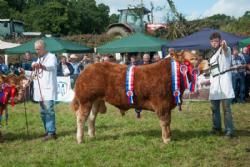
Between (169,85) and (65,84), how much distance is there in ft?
28.8

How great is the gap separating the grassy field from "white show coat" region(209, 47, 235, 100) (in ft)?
3.03

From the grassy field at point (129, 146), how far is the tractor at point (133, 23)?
21.0 m

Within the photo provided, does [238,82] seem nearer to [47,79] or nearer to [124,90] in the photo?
[124,90]

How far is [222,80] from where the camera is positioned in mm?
9070

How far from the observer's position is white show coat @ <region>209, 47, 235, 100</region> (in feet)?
29.5

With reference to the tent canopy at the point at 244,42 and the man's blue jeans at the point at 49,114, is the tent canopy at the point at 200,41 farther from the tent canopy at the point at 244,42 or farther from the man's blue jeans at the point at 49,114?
the man's blue jeans at the point at 49,114

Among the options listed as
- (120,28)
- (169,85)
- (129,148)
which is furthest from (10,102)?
(120,28)

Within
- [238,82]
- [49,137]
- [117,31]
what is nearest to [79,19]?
[117,31]

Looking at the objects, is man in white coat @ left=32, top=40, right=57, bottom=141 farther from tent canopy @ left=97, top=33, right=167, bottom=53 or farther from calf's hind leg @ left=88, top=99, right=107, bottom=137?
tent canopy @ left=97, top=33, right=167, bottom=53

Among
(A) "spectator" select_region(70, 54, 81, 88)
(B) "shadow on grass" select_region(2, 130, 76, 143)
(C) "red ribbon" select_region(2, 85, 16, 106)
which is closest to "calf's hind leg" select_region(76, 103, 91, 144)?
(B) "shadow on grass" select_region(2, 130, 76, 143)

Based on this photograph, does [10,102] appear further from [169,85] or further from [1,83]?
[169,85]

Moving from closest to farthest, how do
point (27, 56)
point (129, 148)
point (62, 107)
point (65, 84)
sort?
point (129, 148) → point (62, 107) → point (65, 84) → point (27, 56)

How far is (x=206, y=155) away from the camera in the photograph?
7.92 meters

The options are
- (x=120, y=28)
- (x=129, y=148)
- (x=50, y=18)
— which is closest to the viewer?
(x=129, y=148)
